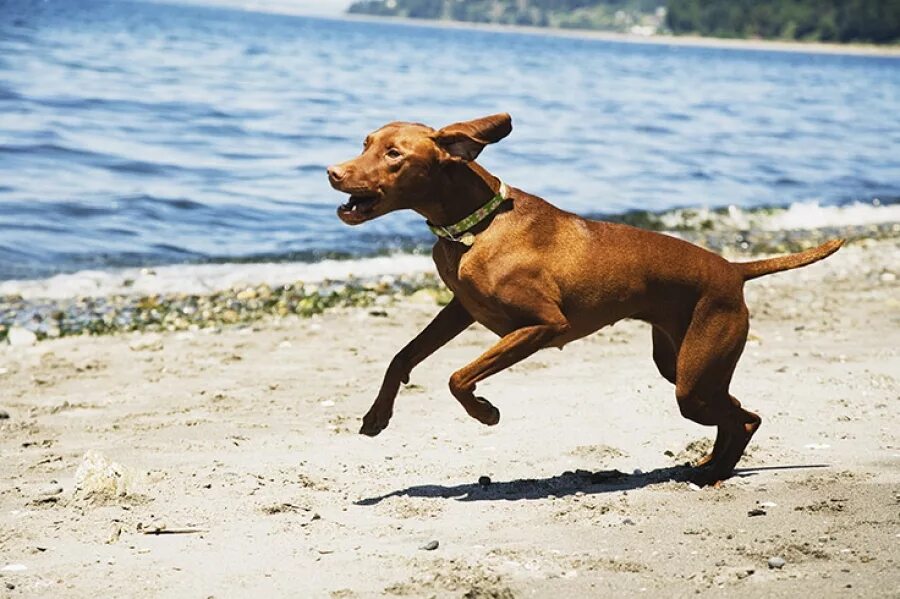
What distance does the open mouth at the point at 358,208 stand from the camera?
234 inches

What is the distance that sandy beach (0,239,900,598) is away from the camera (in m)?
5.04

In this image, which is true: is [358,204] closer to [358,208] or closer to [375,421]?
[358,208]

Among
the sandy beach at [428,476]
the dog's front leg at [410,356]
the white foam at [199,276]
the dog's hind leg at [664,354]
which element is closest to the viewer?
the sandy beach at [428,476]

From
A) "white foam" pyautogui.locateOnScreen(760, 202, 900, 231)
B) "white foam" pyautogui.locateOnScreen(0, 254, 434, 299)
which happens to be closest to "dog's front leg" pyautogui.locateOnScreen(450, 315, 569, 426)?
"white foam" pyautogui.locateOnScreen(0, 254, 434, 299)

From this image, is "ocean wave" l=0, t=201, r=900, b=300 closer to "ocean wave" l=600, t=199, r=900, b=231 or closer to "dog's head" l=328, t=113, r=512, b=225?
"ocean wave" l=600, t=199, r=900, b=231

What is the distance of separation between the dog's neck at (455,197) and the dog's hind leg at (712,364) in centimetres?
118

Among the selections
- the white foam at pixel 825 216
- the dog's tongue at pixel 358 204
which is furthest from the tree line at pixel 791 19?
the dog's tongue at pixel 358 204

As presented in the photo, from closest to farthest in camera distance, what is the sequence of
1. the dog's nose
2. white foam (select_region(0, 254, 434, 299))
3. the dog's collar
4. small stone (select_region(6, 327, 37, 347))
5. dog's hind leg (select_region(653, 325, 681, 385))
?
the dog's nose → the dog's collar → dog's hind leg (select_region(653, 325, 681, 385)) → small stone (select_region(6, 327, 37, 347)) → white foam (select_region(0, 254, 434, 299))

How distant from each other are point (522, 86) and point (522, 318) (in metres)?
43.5

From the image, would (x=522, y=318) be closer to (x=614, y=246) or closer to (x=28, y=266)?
Result: (x=614, y=246)

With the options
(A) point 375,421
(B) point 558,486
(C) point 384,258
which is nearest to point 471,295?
(A) point 375,421

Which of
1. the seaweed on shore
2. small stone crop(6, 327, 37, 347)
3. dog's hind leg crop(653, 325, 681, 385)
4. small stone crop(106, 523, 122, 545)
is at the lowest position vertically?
the seaweed on shore

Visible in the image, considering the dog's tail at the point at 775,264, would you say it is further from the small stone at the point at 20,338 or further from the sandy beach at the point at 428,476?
the small stone at the point at 20,338

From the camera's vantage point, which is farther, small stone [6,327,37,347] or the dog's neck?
small stone [6,327,37,347]
